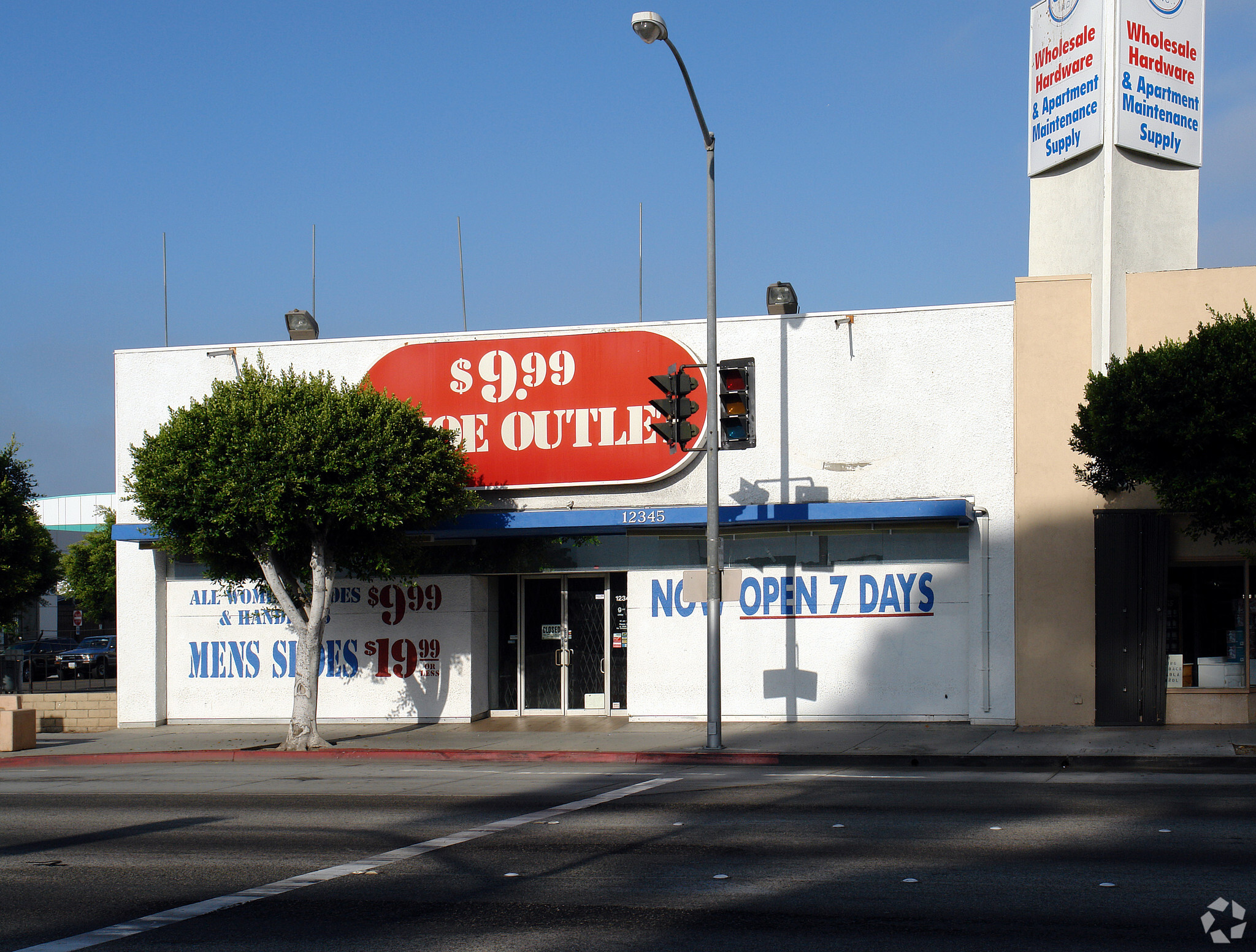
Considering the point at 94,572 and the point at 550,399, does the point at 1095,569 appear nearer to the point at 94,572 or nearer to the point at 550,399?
the point at 550,399

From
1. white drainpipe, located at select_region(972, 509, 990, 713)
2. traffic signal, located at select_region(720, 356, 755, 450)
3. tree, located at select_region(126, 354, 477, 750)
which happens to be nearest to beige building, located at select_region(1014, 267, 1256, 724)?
white drainpipe, located at select_region(972, 509, 990, 713)

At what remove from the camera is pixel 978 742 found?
16500 millimetres

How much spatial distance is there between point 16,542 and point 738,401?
1934 centimetres

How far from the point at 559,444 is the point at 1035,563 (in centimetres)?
781

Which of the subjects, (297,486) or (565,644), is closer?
(297,486)

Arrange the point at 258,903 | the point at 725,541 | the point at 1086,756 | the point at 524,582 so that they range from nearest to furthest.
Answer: the point at 258,903 < the point at 1086,756 < the point at 725,541 < the point at 524,582

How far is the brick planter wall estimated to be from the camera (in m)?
22.7

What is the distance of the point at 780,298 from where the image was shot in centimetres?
2003

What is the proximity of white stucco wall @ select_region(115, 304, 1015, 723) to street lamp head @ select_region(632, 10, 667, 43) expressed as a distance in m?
5.48

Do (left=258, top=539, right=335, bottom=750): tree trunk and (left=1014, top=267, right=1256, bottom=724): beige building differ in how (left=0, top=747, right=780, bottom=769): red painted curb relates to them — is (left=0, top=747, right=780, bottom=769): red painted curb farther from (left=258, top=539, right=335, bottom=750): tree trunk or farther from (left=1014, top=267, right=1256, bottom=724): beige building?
(left=1014, top=267, right=1256, bottom=724): beige building

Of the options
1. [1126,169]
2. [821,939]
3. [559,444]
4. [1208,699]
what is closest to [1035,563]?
[1208,699]

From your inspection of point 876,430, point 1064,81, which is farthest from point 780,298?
point 1064,81

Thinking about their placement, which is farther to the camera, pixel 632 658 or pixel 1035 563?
pixel 632 658

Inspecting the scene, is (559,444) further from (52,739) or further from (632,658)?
(52,739)
